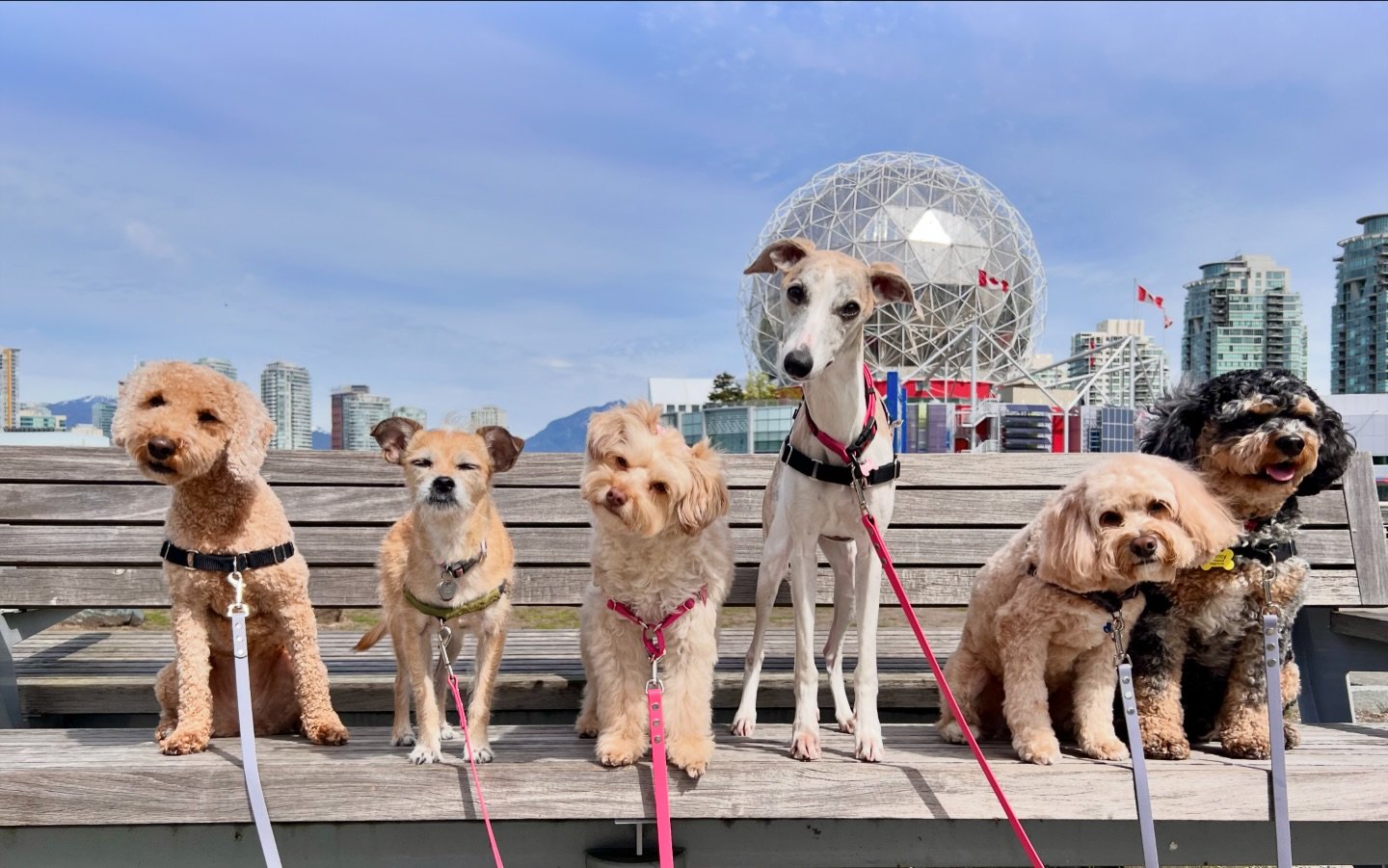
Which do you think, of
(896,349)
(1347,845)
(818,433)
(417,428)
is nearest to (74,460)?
(417,428)

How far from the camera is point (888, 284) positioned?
258 cm

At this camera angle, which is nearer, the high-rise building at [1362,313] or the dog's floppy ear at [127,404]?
the dog's floppy ear at [127,404]

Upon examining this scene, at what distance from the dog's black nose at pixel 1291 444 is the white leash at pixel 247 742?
2.97 m

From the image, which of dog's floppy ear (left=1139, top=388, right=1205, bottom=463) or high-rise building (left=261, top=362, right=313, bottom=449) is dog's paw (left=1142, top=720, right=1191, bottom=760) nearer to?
dog's floppy ear (left=1139, top=388, right=1205, bottom=463)

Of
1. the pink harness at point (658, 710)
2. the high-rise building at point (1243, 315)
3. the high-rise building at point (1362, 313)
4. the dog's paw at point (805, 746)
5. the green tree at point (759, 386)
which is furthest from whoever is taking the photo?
the high-rise building at point (1243, 315)

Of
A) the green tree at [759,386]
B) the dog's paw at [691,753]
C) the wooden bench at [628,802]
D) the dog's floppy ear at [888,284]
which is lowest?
the wooden bench at [628,802]

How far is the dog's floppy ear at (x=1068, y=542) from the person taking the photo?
2314 mm

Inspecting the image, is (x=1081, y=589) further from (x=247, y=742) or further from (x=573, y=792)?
(x=247, y=742)

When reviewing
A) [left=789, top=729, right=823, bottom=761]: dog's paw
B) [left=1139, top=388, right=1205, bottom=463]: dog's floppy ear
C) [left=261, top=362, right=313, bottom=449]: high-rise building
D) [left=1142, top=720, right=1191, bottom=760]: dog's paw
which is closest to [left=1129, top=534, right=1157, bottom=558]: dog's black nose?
[left=1139, top=388, right=1205, bottom=463]: dog's floppy ear

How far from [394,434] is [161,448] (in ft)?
1.93

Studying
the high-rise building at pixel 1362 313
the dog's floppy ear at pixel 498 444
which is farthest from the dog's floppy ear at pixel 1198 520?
the high-rise building at pixel 1362 313

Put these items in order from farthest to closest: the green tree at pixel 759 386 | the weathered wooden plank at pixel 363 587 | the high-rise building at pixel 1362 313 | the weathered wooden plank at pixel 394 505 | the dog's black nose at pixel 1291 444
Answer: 1. the green tree at pixel 759 386
2. the high-rise building at pixel 1362 313
3. the weathered wooden plank at pixel 394 505
4. the weathered wooden plank at pixel 363 587
5. the dog's black nose at pixel 1291 444

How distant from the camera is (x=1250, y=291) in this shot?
220ft

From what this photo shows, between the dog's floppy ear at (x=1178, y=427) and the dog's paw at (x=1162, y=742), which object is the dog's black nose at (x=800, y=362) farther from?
the dog's paw at (x=1162, y=742)
